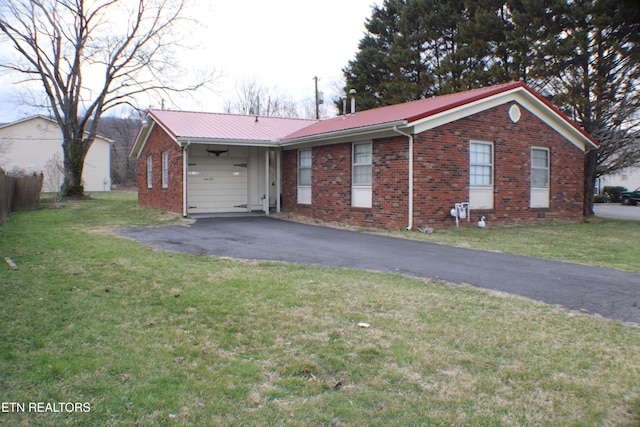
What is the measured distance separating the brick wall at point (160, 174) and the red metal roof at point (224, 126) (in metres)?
0.59

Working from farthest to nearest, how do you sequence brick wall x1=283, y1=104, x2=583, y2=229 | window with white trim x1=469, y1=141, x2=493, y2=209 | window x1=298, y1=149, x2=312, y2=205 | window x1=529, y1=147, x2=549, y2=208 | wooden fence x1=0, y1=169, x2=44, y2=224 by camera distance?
wooden fence x1=0, y1=169, x2=44, y2=224
window x1=298, y1=149, x2=312, y2=205
window x1=529, y1=147, x2=549, y2=208
window with white trim x1=469, y1=141, x2=493, y2=209
brick wall x1=283, y1=104, x2=583, y2=229

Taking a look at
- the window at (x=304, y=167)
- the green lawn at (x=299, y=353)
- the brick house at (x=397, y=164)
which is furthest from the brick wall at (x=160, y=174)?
the green lawn at (x=299, y=353)

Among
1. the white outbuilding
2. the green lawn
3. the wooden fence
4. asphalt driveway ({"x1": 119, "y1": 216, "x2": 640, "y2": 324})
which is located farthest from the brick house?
the white outbuilding

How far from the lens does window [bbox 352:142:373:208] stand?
44.7 ft

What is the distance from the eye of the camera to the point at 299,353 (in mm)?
4012

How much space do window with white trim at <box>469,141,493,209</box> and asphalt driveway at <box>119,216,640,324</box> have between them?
12.0ft

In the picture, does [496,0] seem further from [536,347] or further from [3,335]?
[3,335]

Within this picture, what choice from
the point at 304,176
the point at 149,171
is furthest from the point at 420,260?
the point at 149,171

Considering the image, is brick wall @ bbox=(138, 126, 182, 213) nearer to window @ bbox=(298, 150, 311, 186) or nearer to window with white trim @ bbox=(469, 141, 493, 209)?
window @ bbox=(298, 150, 311, 186)

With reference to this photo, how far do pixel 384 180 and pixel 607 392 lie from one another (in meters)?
9.88

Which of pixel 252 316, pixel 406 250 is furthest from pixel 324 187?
pixel 252 316

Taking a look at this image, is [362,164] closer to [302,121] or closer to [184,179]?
[184,179]

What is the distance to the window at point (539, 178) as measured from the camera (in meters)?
15.1

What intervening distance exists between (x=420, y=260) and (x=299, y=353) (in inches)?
187
